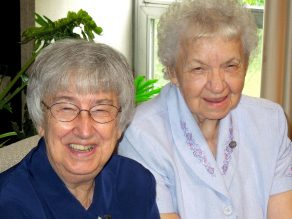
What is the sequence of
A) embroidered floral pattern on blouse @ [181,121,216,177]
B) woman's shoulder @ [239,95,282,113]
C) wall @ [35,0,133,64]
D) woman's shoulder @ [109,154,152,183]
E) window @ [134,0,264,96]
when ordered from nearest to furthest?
woman's shoulder @ [109,154,152,183]
embroidered floral pattern on blouse @ [181,121,216,177]
woman's shoulder @ [239,95,282,113]
wall @ [35,0,133,64]
window @ [134,0,264,96]

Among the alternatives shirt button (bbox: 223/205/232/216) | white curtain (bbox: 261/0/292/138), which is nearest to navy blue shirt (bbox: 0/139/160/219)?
shirt button (bbox: 223/205/232/216)

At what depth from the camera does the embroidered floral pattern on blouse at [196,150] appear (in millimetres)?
1676

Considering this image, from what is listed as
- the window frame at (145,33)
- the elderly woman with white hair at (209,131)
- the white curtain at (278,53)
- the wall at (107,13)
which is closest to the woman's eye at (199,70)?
the elderly woman with white hair at (209,131)

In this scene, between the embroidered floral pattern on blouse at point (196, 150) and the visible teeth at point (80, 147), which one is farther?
the embroidered floral pattern on blouse at point (196, 150)

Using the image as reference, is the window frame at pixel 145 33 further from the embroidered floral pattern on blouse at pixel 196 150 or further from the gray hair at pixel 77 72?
the gray hair at pixel 77 72

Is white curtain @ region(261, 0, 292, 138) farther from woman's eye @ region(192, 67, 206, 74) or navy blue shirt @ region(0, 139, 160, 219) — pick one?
navy blue shirt @ region(0, 139, 160, 219)

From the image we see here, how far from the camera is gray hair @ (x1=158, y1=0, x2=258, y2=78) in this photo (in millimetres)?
1590

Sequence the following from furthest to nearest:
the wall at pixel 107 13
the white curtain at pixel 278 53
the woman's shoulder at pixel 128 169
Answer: the wall at pixel 107 13 → the white curtain at pixel 278 53 → the woman's shoulder at pixel 128 169

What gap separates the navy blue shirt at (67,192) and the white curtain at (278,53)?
1.61 meters

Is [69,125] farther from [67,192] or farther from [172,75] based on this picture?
[172,75]

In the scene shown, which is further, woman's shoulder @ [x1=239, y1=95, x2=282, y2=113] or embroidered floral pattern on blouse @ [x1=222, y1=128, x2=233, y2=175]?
woman's shoulder @ [x1=239, y1=95, x2=282, y2=113]

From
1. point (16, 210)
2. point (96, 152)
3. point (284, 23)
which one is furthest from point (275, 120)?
point (284, 23)

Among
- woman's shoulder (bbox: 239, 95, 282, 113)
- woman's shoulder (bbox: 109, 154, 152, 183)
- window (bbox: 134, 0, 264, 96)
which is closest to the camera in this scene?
woman's shoulder (bbox: 109, 154, 152, 183)

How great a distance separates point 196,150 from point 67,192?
51cm
